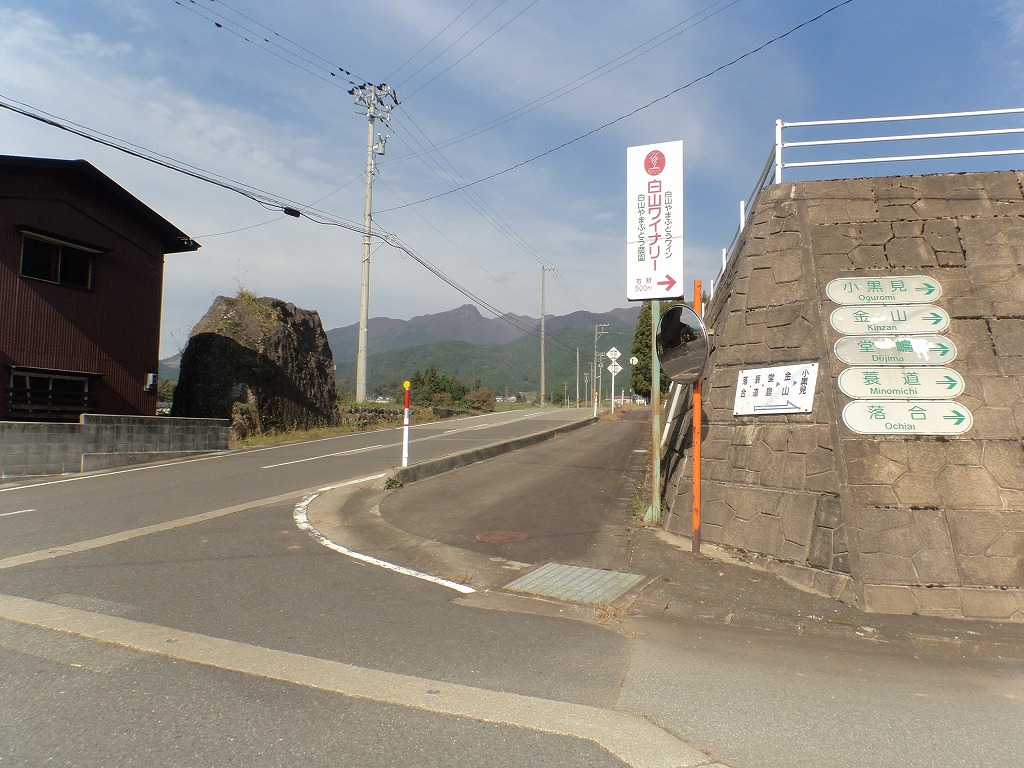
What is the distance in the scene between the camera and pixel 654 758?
3188 millimetres

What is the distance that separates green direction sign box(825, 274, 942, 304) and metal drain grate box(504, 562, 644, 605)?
403 centimetres

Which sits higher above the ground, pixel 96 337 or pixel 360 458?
pixel 96 337

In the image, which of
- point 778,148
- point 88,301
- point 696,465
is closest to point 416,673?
point 696,465

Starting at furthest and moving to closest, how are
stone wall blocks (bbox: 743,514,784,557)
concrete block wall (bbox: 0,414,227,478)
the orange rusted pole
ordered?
1. concrete block wall (bbox: 0,414,227,478)
2. the orange rusted pole
3. stone wall blocks (bbox: 743,514,784,557)

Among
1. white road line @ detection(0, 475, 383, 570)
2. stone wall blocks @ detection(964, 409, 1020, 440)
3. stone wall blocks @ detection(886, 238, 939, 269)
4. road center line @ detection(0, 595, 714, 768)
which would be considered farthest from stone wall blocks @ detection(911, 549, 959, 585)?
white road line @ detection(0, 475, 383, 570)

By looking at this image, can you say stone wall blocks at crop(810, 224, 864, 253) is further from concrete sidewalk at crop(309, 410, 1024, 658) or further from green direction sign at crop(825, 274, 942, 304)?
concrete sidewalk at crop(309, 410, 1024, 658)

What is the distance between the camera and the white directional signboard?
6922 millimetres

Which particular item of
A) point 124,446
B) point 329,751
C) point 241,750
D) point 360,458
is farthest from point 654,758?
point 124,446

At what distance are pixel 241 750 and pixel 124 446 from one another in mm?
14902

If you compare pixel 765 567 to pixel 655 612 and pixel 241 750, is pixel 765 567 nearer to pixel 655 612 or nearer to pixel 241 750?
pixel 655 612

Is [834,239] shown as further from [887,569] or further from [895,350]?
[887,569]

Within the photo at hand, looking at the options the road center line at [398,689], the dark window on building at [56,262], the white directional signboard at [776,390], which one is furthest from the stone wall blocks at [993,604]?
the dark window on building at [56,262]

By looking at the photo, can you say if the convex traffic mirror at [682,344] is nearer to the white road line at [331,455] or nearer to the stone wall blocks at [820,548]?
the stone wall blocks at [820,548]

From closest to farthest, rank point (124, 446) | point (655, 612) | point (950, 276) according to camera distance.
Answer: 1. point (655, 612)
2. point (950, 276)
3. point (124, 446)
